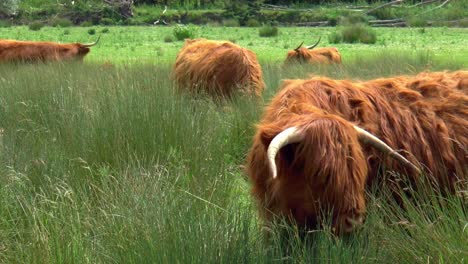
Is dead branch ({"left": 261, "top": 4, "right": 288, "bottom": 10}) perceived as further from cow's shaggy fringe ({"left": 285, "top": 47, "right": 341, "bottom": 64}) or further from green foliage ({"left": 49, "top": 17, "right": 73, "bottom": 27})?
cow's shaggy fringe ({"left": 285, "top": 47, "right": 341, "bottom": 64})

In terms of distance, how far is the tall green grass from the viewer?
12.8ft

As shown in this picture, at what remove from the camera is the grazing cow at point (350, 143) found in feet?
13.4

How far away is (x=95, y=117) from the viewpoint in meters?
6.80

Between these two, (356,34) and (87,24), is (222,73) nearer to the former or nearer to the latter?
(356,34)

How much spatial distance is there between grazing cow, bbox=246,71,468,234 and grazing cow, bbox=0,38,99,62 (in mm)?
12752

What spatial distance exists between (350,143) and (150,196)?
120cm

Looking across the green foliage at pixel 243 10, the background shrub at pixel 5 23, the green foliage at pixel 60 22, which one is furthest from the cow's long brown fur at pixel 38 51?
the background shrub at pixel 5 23

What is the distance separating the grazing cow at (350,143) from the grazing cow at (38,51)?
12.8 meters

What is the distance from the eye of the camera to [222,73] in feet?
36.3

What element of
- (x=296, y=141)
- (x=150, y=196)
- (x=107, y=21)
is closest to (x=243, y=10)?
(x=107, y=21)

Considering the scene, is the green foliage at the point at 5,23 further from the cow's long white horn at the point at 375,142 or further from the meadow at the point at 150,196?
the cow's long white horn at the point at 375,142

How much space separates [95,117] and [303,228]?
3090 millimetres

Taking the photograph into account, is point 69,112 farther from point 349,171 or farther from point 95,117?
point 349,171

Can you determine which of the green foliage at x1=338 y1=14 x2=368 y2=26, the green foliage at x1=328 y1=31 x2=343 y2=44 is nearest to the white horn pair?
the green foliage at x1=328 y1=31 x2=343 y2=44
